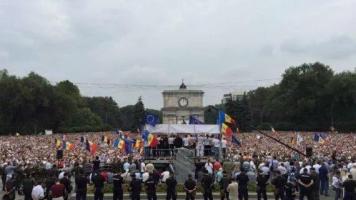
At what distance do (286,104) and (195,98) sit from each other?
1776 cm

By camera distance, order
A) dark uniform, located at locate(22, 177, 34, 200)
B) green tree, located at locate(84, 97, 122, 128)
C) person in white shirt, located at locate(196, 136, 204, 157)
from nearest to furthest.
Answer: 1. dark uniform, located at locate(22, 177, 34, 200)
2. person in white shirt, located at locate(196, 136, 204, 157)
3. green tree, located at locate(84, 97, 122, 128)

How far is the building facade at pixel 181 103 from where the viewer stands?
10662 cm

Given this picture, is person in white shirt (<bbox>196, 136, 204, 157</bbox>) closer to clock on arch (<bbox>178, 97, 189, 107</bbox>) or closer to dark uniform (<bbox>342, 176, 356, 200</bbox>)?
dark uniform (<bbox>342, 176, 356, 200</bbox>)

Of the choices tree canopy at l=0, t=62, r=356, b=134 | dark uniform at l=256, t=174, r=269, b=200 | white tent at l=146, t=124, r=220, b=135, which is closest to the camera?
dark uniform at l=256, t=174, r=269, b=200

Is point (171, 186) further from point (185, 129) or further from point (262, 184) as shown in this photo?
point (185, 129)

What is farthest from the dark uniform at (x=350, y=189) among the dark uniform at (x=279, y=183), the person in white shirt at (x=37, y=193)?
the person in white shirt at (x=37, y=193)

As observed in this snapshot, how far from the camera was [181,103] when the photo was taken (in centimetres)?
10731

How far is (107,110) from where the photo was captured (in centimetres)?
16638

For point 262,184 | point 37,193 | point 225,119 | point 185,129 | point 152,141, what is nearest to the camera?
point 37,193

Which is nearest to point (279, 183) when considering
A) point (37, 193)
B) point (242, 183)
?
point (242, 183)

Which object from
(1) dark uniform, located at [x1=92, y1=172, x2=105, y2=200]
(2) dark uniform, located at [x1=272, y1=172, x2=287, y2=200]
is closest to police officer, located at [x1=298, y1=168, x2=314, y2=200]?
(2) dark uniform, located at [x1=272, y1=172, x2=287, y2=200]

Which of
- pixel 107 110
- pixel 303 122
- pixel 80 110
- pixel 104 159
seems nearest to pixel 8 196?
pixel 104 159

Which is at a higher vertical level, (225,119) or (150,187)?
(225,119)

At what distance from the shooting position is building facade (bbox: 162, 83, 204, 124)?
107 metres
